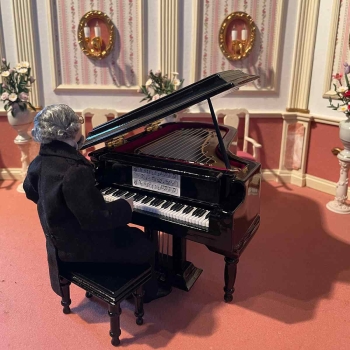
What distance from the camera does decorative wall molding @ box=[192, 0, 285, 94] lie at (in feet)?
13.3

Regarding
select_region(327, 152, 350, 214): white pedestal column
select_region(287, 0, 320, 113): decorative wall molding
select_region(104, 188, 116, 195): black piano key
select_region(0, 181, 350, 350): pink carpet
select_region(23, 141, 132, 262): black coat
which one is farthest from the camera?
select_region(287, 0, 320, 113): decorative wall molding

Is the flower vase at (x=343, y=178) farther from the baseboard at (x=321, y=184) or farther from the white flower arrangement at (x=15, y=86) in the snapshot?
the white flower arrangement at (x=15, y=86)

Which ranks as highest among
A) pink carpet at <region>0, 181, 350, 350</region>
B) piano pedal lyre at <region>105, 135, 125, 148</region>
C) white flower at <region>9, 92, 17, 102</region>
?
white flower at <region>9, 92, 17, 102</region>

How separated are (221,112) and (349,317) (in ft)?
8.50

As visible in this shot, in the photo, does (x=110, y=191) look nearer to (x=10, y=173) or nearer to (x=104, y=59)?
(x=104, y=59)

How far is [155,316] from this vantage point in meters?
2.32

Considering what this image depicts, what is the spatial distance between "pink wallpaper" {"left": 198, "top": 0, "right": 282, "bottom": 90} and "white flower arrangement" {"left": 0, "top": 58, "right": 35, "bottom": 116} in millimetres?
1854

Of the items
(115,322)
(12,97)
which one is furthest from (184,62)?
(115,322)

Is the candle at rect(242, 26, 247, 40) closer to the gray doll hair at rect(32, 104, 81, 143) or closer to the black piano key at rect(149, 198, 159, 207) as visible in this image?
the black piano key at rect(149, 198, 159, 207)

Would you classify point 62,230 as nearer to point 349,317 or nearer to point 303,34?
point 349,317

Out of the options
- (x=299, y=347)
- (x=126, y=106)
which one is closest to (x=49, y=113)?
(x=299, y=347)

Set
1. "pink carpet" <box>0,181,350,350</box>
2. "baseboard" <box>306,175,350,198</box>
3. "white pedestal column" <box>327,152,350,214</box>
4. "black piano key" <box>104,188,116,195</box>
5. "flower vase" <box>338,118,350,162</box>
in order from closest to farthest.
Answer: "pink carpet" <box>0,181,350,350</box>
"black piano key" <box>104,188,116,195</box>
"flower vase" <box>338,118,350,162</box>
"white pedestal column" <box>327,152,350,214</box>
"baseboard" <box>306,175,350,198</box>

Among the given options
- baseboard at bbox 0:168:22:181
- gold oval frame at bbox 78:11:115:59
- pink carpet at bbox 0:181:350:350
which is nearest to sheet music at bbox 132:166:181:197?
pink carpet at bbox 0:181:350:350

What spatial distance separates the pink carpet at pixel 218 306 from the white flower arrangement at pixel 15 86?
4.53ft
